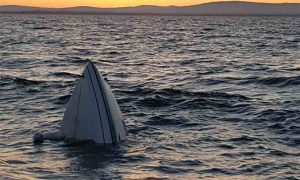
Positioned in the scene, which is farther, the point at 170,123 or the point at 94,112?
the point at 170,123

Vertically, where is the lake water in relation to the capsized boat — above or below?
below

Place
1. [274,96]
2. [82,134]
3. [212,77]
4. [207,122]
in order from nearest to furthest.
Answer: [82,134]
[207,122]
[274,96]
[212,77]

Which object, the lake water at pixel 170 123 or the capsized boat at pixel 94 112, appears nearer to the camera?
the lake water at pixel 170 123

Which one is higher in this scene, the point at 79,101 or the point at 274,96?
the point at 79,101

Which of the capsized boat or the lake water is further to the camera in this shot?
the capsized boat

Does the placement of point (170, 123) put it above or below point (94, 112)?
below

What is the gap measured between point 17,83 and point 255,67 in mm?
12793

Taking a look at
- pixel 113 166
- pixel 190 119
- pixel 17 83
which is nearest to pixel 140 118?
pixel 190 119

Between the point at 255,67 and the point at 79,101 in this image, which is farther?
the point at 255,67

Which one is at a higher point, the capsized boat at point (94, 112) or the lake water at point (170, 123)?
the capsized boat at point (94, 112)

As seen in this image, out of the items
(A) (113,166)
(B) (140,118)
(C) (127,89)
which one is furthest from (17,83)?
(A) (113,166)

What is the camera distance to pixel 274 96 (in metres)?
18.5

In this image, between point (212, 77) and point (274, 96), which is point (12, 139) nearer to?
point (274, 96)

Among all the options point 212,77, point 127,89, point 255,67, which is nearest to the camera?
point 127,89
